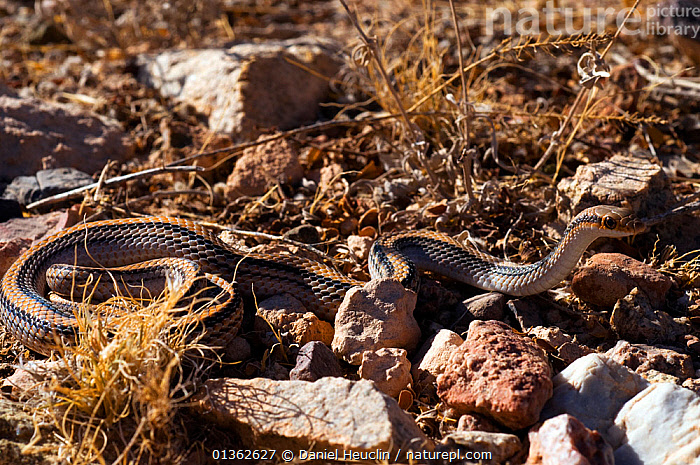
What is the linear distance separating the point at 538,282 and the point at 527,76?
12.8ft

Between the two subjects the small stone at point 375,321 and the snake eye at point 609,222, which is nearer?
the small stone at point 375,321

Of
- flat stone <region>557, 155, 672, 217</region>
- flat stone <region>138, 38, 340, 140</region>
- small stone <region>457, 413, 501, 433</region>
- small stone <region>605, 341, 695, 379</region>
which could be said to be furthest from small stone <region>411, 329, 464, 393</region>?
flat stone <region>138, 38, 340, 140</region>

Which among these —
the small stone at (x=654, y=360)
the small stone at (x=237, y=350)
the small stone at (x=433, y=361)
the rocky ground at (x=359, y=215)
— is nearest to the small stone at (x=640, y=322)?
the rocky ground at (x=359, y=215)

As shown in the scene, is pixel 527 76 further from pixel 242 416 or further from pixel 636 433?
pixel 242 416

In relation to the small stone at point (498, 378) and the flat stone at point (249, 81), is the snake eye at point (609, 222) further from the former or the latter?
the flat stone at point (249, 81)

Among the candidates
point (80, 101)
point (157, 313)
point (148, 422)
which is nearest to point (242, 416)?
point (148, 422)

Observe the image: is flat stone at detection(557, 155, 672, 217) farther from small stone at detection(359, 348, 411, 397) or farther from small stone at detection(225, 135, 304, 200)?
small stone at detection(225, 135, 304, 200)

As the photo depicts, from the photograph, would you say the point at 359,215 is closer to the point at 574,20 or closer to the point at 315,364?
the point at 315,364

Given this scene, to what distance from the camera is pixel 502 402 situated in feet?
9.78

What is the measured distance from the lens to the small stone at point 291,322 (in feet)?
12.6

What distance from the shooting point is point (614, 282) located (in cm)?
397

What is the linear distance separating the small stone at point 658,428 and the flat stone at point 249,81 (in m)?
4.22

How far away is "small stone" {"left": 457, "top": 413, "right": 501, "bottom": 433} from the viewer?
10.2ft

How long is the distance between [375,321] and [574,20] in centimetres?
634
